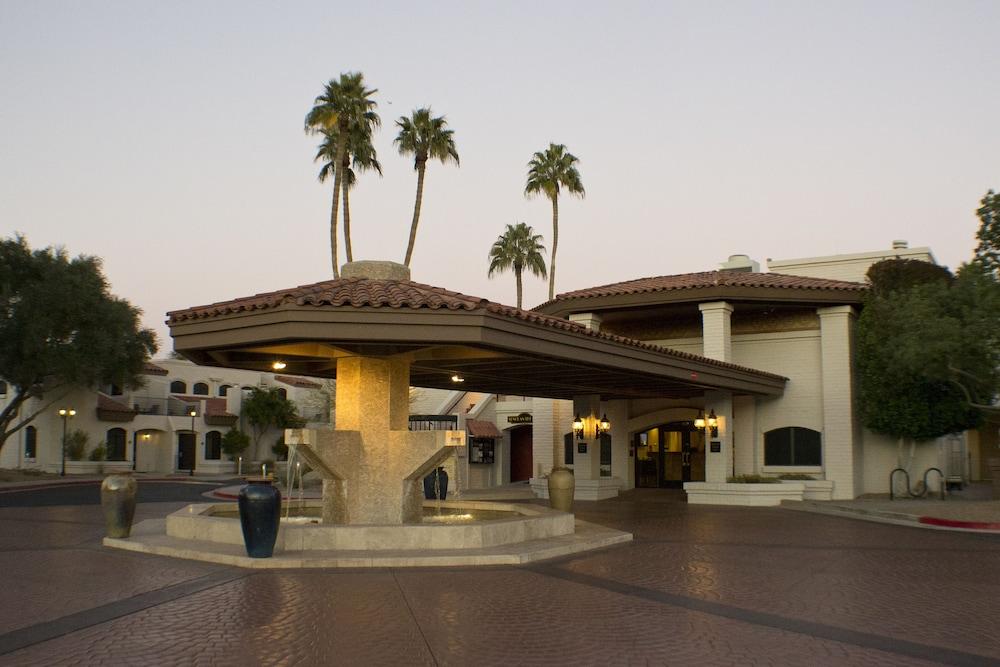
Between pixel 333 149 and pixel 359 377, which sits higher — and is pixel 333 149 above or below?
above

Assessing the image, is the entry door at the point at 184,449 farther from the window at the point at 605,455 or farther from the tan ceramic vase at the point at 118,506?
the tan ceramic vase at the point at 118,506

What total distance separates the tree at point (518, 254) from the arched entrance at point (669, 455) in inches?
1033

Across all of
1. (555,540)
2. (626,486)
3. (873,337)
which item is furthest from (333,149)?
(555,540)

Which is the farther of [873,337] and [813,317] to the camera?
[813,317]

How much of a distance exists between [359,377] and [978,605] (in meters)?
9.33

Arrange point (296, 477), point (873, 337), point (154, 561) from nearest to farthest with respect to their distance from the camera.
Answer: point (154, 561)
point (873, 337)
point (296, 477)

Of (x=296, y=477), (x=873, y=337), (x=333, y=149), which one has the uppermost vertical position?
(x=333, y=149)

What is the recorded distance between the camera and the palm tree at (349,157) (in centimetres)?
3691

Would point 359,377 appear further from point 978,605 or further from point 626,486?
point 626,486

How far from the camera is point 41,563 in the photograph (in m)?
12.2

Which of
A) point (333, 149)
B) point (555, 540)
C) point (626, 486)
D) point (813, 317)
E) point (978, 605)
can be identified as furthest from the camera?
point (333, 149)

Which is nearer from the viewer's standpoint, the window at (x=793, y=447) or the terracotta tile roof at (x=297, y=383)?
the window at (x=793, y=447)

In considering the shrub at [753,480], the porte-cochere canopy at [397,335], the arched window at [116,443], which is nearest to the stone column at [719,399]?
the shrub at [753,480]

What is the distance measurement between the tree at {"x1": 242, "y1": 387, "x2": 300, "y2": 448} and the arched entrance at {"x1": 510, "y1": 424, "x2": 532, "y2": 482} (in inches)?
630
